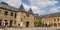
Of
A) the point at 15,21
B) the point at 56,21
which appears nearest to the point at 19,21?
the point at 15,21

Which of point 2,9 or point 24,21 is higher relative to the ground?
point 2,9

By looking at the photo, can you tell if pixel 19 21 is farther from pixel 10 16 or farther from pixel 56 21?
pixel 56 21

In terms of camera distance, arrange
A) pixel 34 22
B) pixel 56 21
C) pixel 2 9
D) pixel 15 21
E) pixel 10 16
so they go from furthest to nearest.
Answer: pixel 56 21 → pixel 34 22 → pixel 15 21 → pixel 10 16 → pixel 2 9

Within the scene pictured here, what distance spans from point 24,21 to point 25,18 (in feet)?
3.35

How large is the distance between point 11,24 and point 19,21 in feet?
12.2

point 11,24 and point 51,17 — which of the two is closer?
point 11,24

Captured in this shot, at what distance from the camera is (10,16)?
1265 inches

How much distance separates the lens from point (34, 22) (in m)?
41.9

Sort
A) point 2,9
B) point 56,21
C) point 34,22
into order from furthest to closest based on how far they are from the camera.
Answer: point 56,21 → point 34,22 → point 2,9

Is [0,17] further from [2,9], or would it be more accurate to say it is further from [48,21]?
[48,21]

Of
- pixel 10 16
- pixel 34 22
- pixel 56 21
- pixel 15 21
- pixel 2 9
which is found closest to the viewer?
pixel 2 9

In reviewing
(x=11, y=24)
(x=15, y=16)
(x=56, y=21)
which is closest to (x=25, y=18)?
(x=15, y=16)

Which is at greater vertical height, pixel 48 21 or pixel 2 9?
pixel 2 9

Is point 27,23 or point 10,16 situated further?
point 27,23
